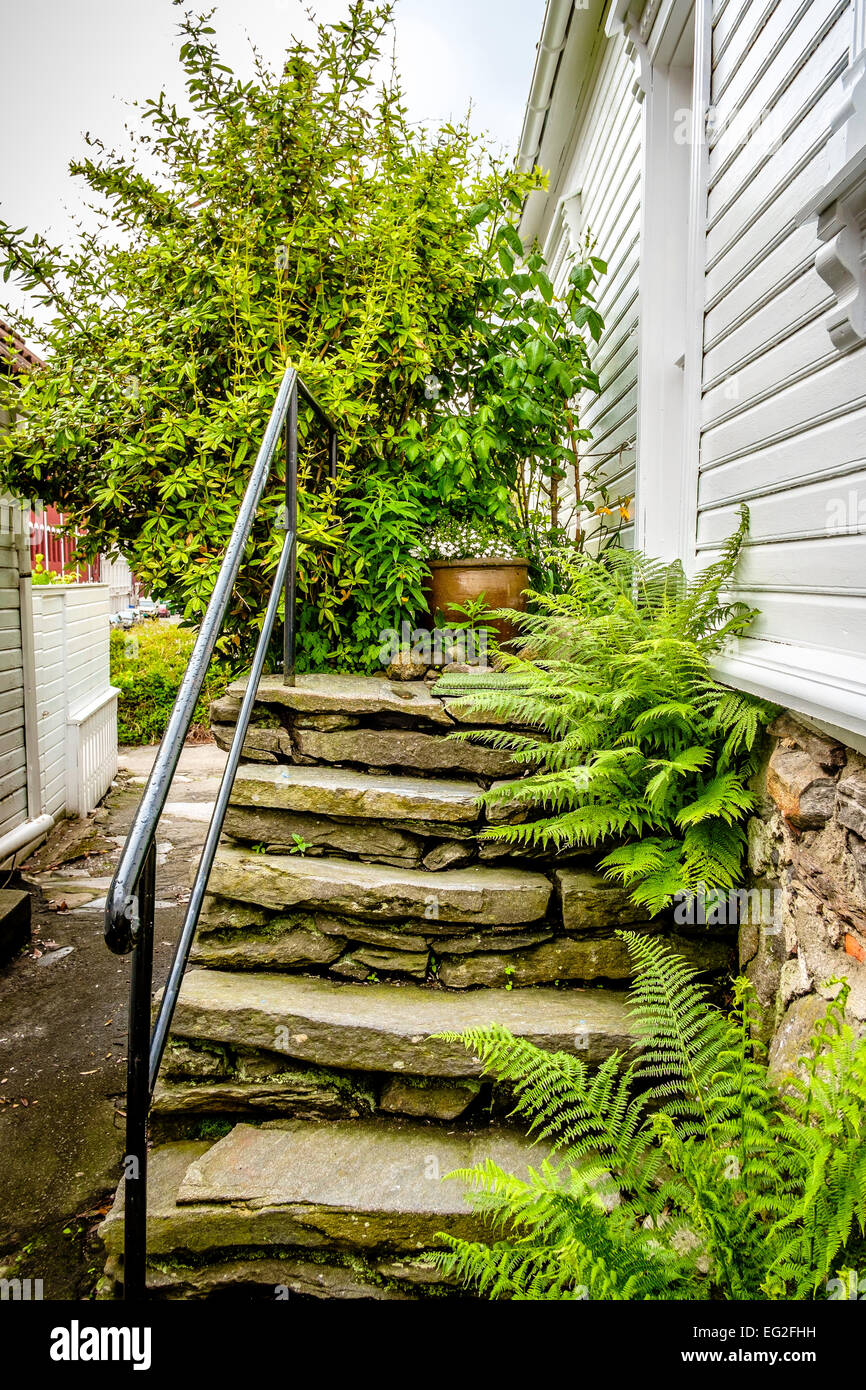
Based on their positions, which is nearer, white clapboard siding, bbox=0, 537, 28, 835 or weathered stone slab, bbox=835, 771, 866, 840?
weathered stone slab, bbox=835, 771, 866, 840

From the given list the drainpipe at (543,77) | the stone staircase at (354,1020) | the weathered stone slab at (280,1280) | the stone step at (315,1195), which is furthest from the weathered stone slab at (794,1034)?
the drainpipe at (543,77)

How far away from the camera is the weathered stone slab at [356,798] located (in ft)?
8.15

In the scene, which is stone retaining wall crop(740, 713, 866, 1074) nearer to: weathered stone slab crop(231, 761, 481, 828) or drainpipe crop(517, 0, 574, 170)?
weathered stone slab crop(231, 761, 481, 828)

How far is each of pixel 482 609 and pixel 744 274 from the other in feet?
5.50

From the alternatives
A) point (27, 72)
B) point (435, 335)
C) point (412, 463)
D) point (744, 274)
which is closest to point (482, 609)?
point (412, 463)

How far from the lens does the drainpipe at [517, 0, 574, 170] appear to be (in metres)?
4.35

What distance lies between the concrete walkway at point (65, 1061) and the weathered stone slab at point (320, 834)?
37.3 inches

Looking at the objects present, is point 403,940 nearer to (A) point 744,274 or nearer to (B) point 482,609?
(B) point 482,609

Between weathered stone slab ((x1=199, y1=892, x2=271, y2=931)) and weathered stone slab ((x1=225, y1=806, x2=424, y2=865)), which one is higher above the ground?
weathered stone slab ((x1=225, y1=806, x2=424, y2=865))

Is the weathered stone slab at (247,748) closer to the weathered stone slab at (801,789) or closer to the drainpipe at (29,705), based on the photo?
the weathered stone slab at (801,789)

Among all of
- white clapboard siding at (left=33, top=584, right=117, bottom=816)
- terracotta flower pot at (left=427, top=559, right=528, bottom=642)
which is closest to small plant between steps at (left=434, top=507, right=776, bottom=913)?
terracotta flower pot at (left=427, top=559, right=528, bottom=642)

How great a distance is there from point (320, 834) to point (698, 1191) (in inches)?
57.3

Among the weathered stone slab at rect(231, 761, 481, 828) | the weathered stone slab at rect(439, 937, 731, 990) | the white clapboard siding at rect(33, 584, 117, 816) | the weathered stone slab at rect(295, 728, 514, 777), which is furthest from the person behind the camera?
the white clapboard siding at rect(33, 584, 117, 816)

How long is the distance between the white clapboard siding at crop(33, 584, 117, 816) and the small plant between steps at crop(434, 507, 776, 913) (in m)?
3.98
